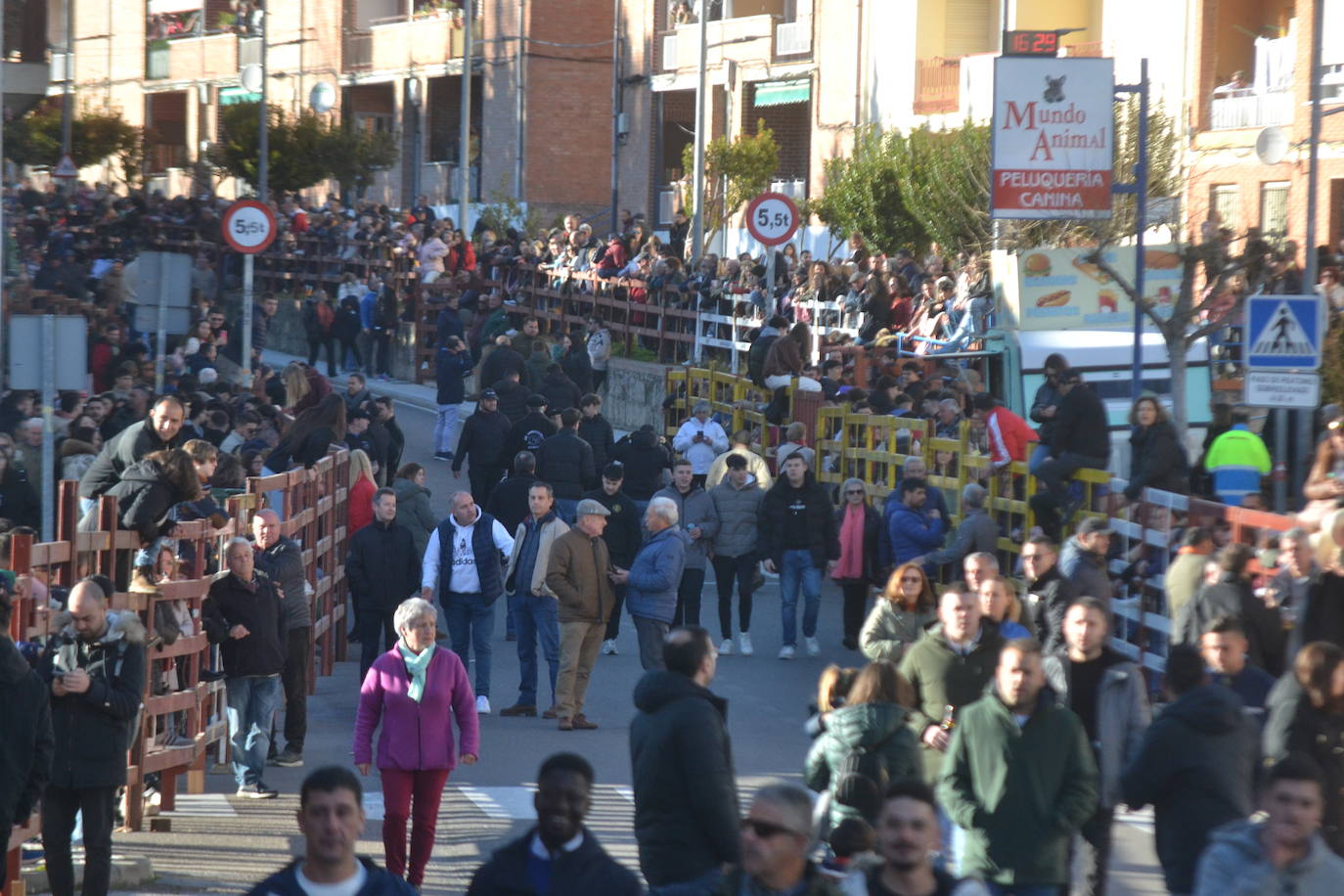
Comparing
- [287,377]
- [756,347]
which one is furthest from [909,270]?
[287,377]

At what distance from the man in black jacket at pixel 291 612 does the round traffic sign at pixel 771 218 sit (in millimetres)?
11934

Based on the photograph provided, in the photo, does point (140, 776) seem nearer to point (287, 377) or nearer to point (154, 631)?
point (154, 631)

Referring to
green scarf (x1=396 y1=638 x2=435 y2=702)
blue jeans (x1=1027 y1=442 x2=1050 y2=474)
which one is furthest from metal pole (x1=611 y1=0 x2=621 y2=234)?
green scarf (x1=396 y1=638 x2=435 y2=702)

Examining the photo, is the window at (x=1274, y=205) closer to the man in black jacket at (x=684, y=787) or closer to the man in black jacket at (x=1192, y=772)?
the man in black jacket at (x=1192, y=772)

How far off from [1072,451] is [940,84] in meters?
22.9

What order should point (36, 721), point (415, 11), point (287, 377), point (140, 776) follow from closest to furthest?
point (36, 721) → point (140, 776) → point (287, 377) → point (415, 11)

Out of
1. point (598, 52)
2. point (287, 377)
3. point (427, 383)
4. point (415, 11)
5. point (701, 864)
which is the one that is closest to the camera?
point (701, 864)

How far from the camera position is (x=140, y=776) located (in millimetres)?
10688

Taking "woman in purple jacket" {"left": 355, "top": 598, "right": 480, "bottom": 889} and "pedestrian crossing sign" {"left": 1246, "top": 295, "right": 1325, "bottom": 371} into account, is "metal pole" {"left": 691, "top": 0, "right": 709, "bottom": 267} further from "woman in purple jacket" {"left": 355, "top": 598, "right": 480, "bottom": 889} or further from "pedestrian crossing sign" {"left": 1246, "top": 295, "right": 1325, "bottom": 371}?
"woman in purple jacket" {"left": 355, "top": 598, "right": 480, "bottom": 889}

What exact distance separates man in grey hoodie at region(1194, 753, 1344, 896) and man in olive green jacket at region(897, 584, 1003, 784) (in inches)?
105

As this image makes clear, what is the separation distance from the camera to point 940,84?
3775 centimetres

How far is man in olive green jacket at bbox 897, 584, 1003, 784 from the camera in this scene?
8477 millimetres

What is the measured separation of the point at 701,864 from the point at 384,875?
161 centimetres

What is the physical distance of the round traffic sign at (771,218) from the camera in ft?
77.7
